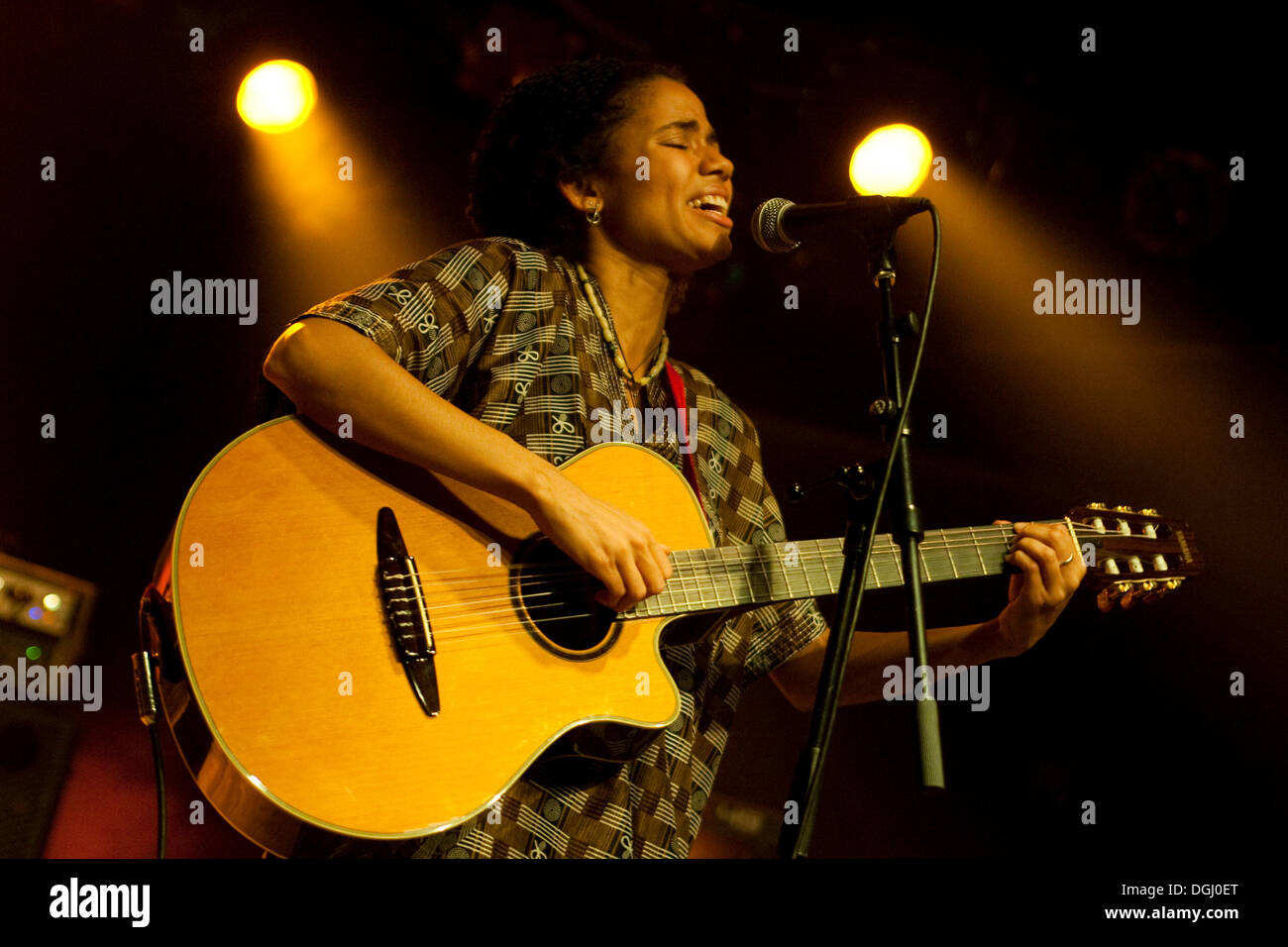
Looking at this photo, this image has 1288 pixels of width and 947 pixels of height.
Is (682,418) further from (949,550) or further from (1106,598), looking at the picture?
(1106,598)

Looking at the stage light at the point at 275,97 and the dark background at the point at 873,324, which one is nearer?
the dark background at the point at 873,324

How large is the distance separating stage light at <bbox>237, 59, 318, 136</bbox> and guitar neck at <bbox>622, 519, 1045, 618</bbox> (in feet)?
8.67

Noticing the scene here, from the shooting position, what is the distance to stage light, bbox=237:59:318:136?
3795 mm

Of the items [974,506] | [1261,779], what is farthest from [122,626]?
[1261,779]

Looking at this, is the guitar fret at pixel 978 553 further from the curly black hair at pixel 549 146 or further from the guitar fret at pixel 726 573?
the curly black hair at pixel 549 146

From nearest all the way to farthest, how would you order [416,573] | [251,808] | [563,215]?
[251,808], [416,573], [563,215]

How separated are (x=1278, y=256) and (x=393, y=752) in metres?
3.63

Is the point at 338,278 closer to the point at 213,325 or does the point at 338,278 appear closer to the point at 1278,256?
the point at 213,325

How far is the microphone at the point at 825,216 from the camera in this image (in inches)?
74.9

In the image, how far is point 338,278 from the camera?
4000 mm

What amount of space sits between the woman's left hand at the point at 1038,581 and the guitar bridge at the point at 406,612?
1403 mm

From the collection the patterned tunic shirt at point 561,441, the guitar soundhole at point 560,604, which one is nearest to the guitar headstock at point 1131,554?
the patterned tunic shirt at point 561,441

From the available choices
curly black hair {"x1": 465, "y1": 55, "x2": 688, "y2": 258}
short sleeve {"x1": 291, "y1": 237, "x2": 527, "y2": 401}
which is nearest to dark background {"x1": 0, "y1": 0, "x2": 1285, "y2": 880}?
curly black hair {"x1": 465, "y1": 55, "x2": 688, "y2": 258}

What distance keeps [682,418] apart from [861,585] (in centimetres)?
114
